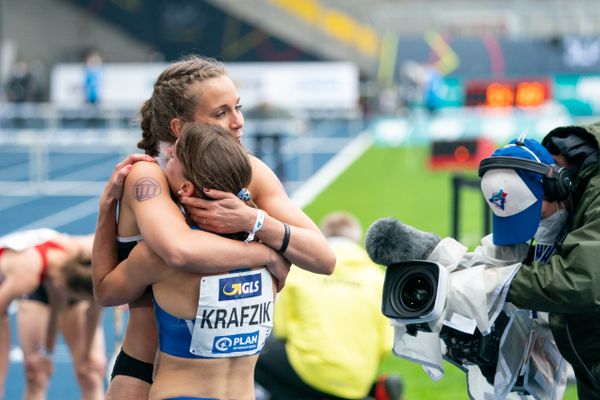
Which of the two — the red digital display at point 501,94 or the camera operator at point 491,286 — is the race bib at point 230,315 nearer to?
the camera operator at point 491,286

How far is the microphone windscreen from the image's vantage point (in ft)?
11.2

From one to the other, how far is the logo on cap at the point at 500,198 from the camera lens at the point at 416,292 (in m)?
0.32

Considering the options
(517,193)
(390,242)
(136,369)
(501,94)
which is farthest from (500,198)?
(501,94)

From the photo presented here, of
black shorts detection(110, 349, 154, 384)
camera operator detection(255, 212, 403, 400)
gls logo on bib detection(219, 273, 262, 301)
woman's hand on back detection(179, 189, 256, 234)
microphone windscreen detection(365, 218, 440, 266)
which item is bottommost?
camera operator detection(255, 212, 403, 400)

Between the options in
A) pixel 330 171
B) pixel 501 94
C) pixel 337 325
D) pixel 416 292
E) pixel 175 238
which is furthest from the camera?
pixel 501 94

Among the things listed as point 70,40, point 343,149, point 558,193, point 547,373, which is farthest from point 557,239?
point 70,40

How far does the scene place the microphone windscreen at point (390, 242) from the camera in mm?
3406

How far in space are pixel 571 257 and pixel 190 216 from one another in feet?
3.63

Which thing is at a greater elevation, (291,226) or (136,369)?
(291,226)

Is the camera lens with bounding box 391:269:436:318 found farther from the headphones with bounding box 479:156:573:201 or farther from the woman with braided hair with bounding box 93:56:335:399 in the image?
the headphones with bounding box 479:156:573:201

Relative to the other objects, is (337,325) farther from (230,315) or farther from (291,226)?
(230,315)

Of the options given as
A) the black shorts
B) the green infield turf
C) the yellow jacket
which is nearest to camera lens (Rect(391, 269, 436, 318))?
the black shorts

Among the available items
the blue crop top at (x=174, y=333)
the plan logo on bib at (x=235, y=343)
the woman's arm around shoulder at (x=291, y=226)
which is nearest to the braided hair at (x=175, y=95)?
the woman's arm around shoulder at (x=291, y=226)

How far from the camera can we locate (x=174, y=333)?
3.05 metres
